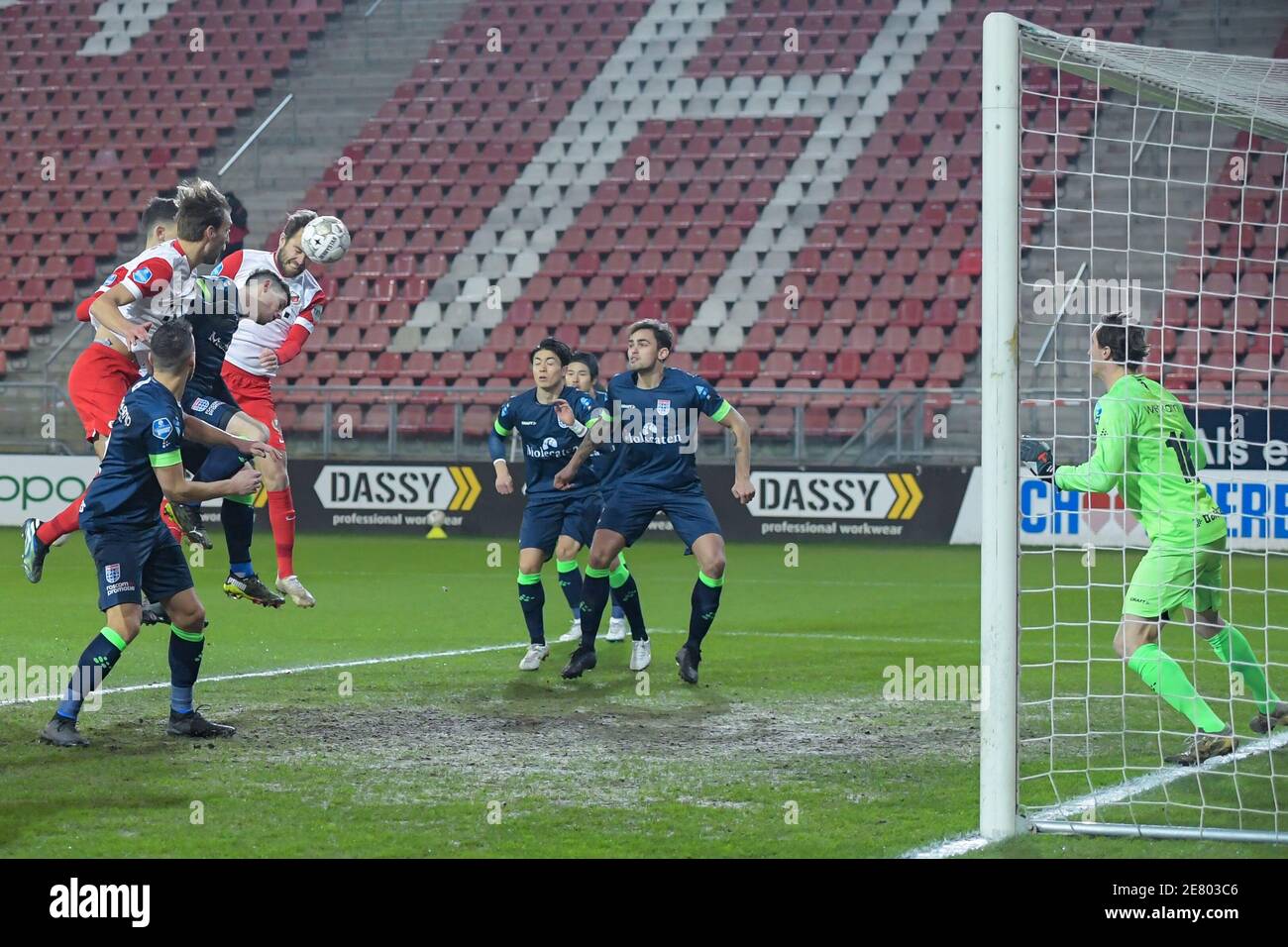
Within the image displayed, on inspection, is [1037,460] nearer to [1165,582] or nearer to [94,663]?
[1165,582]

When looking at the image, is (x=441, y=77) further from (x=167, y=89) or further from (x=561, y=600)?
(x=561, y=600)

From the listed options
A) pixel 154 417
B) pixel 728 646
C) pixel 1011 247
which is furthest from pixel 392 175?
pixel 1011 247

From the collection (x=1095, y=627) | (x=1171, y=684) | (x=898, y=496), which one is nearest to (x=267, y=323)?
(x=1171, y=684)

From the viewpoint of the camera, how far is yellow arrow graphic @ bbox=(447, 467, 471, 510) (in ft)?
62.3

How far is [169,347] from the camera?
6.72 meters

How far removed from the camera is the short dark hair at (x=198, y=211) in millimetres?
7719

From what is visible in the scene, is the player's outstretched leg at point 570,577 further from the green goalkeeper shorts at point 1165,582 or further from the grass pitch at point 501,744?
the green goalkeeper shorts at point 1165,582

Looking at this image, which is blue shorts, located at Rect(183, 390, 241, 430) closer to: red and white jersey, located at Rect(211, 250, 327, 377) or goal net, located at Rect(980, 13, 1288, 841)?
red and white jersey, located at Rect(211, 250, 327, 377)

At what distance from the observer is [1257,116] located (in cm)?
620

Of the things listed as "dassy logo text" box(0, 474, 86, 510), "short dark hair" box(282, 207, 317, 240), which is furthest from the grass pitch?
"dassy logo text" box(0, 474, 86, 510)

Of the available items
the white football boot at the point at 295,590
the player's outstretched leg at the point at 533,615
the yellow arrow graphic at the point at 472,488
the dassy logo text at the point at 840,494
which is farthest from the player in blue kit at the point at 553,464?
the yellow arrow graphic at the point at 472,488
